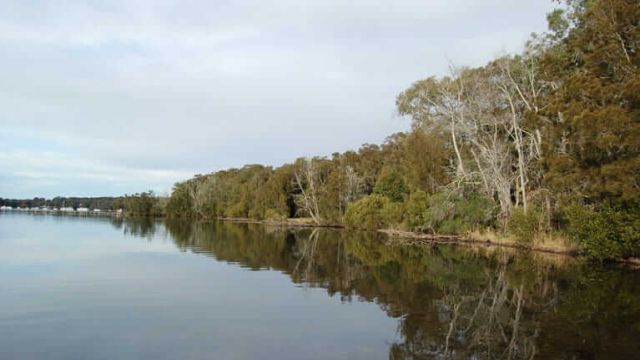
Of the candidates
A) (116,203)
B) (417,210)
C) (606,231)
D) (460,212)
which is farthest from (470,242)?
(116,203)

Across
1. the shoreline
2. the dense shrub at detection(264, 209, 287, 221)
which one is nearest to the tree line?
the dense shrub at detection(264, 209, 287, 221)

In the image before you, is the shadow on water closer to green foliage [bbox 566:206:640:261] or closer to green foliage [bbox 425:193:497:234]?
green foliage [bbox 566:206:640:261]

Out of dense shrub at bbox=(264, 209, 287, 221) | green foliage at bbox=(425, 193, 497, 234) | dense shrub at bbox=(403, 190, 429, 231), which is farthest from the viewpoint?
dense shrub at bbox=(264, 209, 287, 221)

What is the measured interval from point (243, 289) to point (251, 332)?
5.15 m

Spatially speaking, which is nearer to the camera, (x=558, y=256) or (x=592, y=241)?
(x=592, y=241)

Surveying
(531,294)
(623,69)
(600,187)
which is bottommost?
(531,294)

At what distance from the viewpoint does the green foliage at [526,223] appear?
2848cm

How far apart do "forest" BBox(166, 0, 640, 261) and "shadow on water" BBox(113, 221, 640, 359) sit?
342cm

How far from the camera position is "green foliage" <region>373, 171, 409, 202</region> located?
5128cm

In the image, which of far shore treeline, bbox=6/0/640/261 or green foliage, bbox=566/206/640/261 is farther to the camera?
green foliage, bbox=566/206/640/261

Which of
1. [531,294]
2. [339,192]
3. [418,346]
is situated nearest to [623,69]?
[531,294]

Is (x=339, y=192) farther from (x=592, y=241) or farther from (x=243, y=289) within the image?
(x=243, y=289)

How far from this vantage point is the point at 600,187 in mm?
17953

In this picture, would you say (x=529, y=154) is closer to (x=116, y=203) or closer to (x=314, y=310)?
(x=314, y=310)
